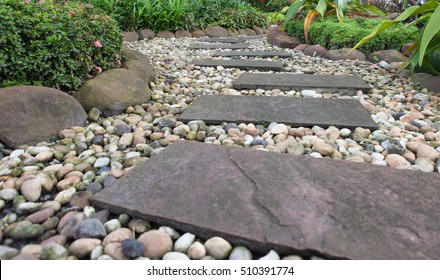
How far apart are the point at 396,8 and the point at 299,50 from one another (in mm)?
2640

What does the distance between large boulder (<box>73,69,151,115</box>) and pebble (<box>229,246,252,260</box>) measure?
1.23 metres

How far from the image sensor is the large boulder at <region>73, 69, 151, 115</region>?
1676 mm

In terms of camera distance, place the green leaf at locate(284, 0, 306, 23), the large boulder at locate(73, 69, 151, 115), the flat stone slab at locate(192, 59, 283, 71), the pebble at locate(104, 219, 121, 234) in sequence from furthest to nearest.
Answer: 1. the green leaf at locate(284, 0, 306, 23)
2. the flat stone slab at locate(192, 59, 283, 71)
3. the large boulder at locate(73, 69, 151, 115)
4. the pebble at locate(104, 219, 121, 234)

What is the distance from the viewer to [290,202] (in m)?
0.83

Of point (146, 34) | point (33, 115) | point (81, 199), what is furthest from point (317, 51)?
point (81, 199)

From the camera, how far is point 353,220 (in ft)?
2.50

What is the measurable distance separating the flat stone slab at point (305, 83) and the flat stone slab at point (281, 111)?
0.93ft

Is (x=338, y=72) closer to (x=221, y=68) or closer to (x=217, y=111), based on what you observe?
(x=221, y=68)

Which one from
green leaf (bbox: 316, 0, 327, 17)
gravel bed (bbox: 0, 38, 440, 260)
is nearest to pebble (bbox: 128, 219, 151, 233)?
gravel bed (bbox: 0, 38, 440, 260)

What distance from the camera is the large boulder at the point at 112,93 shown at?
1.68 m

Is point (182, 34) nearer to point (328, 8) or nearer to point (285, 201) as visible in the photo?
point (328, 8)

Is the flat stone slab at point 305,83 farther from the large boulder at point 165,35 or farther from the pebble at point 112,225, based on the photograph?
the large boulder at point 165,35

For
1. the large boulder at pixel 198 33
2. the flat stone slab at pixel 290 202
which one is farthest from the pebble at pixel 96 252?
the large boulder at pixel 198 33

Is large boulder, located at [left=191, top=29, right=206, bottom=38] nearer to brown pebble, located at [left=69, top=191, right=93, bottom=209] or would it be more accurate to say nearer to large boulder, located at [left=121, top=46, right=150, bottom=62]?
large boulder, located at [left=121, top=46, right=150, bottom=62]
